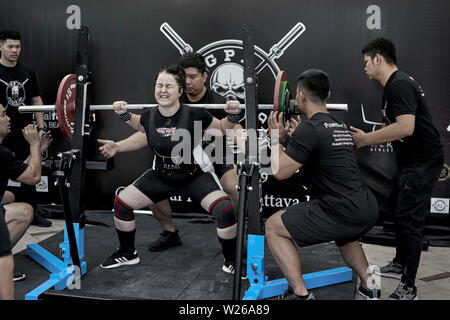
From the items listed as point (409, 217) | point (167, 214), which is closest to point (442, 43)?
point (409, 217)

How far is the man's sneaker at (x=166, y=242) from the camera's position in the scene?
11.5 feet

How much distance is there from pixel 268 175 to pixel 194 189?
56.2 inches

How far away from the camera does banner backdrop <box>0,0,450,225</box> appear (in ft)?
13.0

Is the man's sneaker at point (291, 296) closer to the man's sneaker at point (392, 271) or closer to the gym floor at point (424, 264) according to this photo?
the gym floor at point (424, 264)

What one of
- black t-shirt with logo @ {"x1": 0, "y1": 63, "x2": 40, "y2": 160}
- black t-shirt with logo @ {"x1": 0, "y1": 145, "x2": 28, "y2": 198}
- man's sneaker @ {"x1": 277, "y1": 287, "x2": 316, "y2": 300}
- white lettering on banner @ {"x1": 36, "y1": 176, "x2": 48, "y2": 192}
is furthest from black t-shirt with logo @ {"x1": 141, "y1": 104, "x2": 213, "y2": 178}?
white lettering on banner @ {"x1": 36, "y1": 176, "x2": 48, "y2": 192}

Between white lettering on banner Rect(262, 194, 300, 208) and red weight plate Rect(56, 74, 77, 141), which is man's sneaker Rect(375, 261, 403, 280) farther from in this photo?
red weight plate Rect(56, 74, 77, 141)

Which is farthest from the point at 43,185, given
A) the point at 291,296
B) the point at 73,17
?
the point at 291,296

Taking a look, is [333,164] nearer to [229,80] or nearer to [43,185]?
[229,80]

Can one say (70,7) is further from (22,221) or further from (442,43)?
(442,43)

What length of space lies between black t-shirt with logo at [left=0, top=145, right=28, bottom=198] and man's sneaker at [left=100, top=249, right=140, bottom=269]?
777mm

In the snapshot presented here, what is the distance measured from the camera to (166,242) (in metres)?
3.58

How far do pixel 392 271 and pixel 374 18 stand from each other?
207cm

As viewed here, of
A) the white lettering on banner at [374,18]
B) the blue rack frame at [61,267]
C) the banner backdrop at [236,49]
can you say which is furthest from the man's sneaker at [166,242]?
the white lettering on banner at [374,18]

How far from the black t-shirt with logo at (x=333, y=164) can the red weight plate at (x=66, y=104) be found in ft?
4.72
